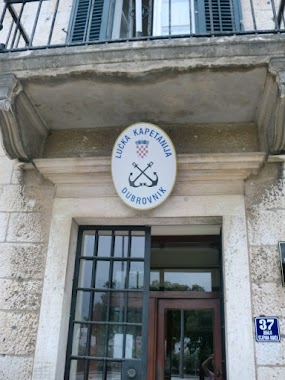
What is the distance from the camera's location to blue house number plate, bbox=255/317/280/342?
10.6 feet

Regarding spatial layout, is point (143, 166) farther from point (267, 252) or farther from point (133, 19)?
point (133, 19)

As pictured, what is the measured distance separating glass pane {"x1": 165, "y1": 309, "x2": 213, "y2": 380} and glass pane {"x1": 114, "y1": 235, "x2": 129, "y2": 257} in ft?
5.38

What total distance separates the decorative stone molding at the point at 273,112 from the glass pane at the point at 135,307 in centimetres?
183

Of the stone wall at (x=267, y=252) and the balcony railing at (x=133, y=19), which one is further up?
the balcony railing at (x=133, y=19)

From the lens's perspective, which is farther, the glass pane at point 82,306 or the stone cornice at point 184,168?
the glass pane at point 82,306

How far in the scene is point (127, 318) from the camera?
3.73m

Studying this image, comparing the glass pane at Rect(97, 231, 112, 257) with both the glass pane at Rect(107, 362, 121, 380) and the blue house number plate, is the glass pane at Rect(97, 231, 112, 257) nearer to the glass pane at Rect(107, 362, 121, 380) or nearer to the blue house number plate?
the glass pane at Rect(107, 362, 121, 380)

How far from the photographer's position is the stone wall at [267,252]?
318 cm

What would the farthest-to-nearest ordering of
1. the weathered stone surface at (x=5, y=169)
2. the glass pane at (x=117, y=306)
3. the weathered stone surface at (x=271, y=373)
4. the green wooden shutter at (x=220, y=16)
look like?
the green wooden shutter at (x=220, y=16), the weathered stone surface at (x=5, y=169), the glass pane at (x=117, y=306), the weathered stone surface at (x=271, y=373)

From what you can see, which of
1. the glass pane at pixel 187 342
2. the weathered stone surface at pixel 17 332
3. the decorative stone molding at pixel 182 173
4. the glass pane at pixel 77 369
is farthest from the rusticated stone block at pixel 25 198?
the glass pane at pixel 187 342

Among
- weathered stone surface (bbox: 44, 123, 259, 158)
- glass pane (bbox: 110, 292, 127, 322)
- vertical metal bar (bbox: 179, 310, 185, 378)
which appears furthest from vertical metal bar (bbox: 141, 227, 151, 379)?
vertical metal bar (bbox: 179, 310, 185, 378)

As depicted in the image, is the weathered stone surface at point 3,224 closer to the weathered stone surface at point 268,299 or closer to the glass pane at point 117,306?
the glass pane at point 117,306

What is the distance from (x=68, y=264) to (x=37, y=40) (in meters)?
2.85

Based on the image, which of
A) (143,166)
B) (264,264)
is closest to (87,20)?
(143,166)
